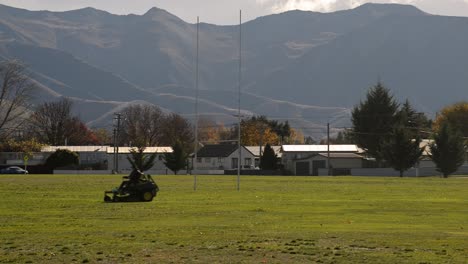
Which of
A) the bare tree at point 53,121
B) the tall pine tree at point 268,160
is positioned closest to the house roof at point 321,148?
the tall pine tree at point 268,160

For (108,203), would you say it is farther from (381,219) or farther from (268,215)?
(381,219)

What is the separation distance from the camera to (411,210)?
1305 inches

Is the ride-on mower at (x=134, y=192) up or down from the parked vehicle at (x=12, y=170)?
down

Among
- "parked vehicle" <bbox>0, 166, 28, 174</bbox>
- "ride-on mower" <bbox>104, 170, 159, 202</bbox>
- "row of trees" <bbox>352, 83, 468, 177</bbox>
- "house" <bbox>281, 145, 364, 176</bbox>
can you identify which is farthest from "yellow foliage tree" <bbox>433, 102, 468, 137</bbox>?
"ride-on mower" <bbox>104, 170, 159, 202</bbox>

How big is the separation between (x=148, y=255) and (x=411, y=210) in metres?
17.7

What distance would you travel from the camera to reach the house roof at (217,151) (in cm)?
17025

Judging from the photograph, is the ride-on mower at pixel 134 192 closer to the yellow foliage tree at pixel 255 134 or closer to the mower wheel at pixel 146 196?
the mower wheel at pixel 146 196

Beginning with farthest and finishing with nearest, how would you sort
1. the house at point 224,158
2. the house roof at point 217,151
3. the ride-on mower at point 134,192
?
the house roof at point 217,151, the house at point 224,158, the ride-on mower at point 134,192

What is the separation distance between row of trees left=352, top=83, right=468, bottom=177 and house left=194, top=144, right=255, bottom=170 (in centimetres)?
3142

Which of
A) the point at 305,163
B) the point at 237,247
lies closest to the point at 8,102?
the point at 305,163

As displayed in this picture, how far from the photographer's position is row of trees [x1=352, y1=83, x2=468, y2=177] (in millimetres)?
102438

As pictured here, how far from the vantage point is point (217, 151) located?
173 metres

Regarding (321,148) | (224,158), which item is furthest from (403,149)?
(224,158)

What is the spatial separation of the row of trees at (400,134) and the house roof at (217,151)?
34586 millimetres
